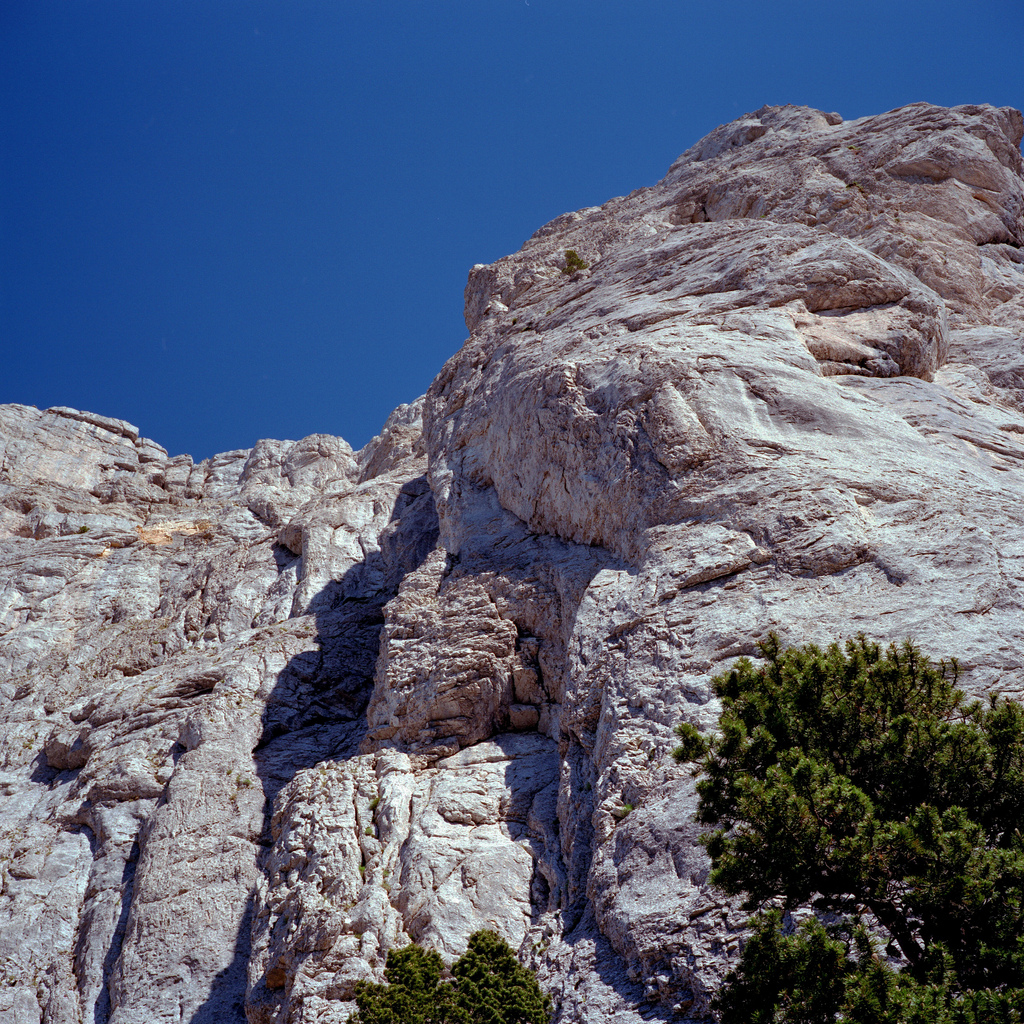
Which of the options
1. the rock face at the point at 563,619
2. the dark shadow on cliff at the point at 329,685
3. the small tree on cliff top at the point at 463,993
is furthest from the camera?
the dark shadow on cliff at the point at 329,685

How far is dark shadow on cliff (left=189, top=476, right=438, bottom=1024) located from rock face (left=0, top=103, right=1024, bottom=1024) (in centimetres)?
14

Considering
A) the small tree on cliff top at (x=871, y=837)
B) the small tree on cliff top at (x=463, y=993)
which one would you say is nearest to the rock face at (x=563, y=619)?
the small tree on cliff top at (x=463, y=993)

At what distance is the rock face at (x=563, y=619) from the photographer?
20.0m

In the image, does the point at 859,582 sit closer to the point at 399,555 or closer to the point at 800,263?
the point at 800,263

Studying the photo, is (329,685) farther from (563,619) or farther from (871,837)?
(871,837)

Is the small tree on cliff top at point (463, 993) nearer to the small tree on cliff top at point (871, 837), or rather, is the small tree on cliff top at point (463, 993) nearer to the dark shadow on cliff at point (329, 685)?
the small tree on cliff top at point (871, 837)

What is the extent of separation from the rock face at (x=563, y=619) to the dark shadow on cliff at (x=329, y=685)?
0.14 m

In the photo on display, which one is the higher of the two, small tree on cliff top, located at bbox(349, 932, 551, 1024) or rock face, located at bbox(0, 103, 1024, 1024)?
rock face, located at bbox(0, 103, 1024, 1024)

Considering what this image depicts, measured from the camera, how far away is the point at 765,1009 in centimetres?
1155

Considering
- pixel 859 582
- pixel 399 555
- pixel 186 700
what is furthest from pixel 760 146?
pixel 186 700

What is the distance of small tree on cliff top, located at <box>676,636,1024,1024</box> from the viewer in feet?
35.0

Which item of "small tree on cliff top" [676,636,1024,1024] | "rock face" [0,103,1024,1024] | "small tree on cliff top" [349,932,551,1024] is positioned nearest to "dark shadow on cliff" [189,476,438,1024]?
"rock face" [0,103,1024,1024]

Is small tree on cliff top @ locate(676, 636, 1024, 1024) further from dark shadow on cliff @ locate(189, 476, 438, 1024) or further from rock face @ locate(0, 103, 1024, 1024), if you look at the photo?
dark shadow on cliff @ locate(189, 476, 438, 1024)

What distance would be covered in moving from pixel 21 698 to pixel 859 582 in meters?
36.2
